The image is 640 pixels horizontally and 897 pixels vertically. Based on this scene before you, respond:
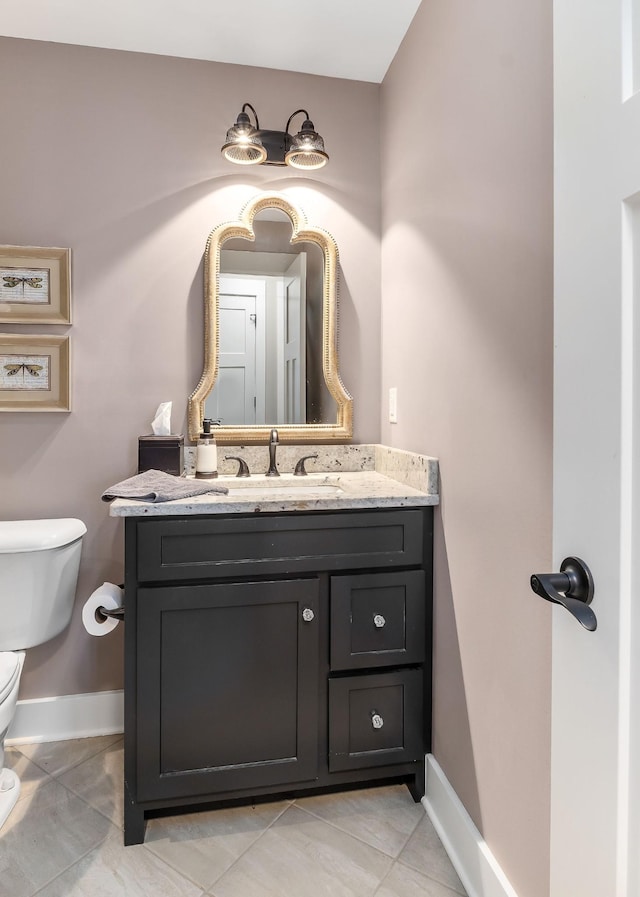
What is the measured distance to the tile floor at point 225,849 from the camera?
1.40 metres

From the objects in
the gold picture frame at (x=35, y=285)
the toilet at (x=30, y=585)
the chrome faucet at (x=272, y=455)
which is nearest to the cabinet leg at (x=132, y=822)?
the toilet at (x=30, y=585)

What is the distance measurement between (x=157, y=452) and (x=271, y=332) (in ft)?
2.02

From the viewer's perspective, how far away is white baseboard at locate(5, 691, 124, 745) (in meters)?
2.01

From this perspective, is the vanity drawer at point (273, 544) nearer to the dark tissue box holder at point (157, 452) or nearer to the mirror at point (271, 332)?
the dark tissue box holder at point (157, 452)

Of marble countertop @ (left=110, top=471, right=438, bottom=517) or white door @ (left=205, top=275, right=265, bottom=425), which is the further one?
white door @ (left=205, top=275, right=265, bottom=425)

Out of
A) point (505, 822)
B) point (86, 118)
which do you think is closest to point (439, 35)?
point (86, 118)

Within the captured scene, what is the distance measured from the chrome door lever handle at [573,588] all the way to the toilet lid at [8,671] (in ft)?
4.75

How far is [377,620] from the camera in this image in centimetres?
164

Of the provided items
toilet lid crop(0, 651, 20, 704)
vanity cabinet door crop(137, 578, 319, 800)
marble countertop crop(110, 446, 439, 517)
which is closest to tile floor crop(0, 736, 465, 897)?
vanity cabinet door crop(137, 578, 319, 800)

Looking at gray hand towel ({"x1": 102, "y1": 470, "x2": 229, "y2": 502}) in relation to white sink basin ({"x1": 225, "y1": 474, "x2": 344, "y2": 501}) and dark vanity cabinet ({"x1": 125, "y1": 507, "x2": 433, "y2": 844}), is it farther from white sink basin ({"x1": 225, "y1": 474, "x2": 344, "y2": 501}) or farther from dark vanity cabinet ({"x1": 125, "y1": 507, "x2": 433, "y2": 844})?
white sink basin ({"x1": 225, "y1": 474, "x2": 344, "y2": 501})

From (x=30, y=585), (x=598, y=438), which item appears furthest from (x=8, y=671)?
(x=598, y=438)

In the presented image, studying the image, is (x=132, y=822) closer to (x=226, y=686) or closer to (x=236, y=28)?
(x=226, y=686)

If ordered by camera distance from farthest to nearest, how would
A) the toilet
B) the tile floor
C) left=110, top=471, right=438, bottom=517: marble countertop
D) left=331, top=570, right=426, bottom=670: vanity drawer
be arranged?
the toilet < left=331, top=570, right=426, bottom=670: vanity drawer < left=110, top=471, right=438, bottom=517: marble countertop < the tile floor

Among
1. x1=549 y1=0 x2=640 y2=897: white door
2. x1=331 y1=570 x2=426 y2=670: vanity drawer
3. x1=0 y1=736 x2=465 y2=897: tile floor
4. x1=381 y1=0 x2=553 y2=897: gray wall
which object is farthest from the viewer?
x1=331 y1=570 x2=426 y2=670: vanity drawer
